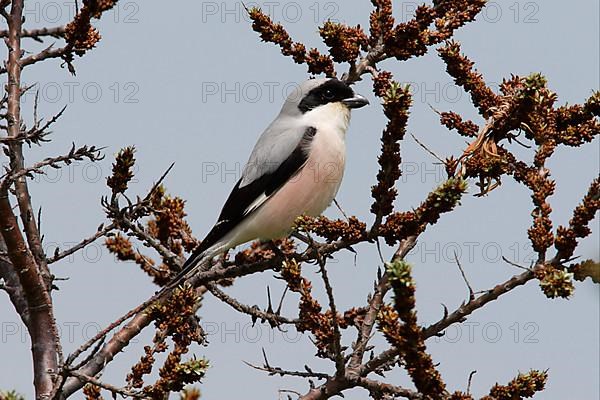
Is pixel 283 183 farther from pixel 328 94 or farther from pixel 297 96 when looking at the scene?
pixel 297 96

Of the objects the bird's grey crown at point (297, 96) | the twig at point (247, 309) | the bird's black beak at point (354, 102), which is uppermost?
the bird's grey crown at point (297, 96)

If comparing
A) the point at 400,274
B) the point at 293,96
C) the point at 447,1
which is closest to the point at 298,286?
the point at 400,274

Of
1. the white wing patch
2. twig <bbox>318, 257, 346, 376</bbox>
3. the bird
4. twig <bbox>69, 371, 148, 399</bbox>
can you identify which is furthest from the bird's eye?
twig <bbox>69, 371, 148, 399</bbox>

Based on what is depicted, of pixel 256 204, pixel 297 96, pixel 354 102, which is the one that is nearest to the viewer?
pixel 256 204

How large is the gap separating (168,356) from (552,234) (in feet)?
4.92

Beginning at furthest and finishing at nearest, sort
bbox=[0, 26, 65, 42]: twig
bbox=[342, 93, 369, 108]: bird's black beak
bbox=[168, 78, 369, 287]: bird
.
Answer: bbox=[342, 93, 369, 108]: bird's black beak
bbox=[168, 78, 369, 287]: bird
bbox=[0, 26, 65, 42]: twig

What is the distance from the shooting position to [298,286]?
12.2ft

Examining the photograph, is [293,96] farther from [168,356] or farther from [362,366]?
[168,356]

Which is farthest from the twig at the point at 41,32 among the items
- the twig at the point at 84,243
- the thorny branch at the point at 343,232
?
the twig at the point at 84,243

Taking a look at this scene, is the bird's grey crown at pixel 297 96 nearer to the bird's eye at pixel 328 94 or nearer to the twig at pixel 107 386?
the bird's eye at pixel 328 94

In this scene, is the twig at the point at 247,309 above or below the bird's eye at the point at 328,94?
below

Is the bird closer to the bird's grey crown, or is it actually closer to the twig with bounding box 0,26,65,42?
the bird's grey crown

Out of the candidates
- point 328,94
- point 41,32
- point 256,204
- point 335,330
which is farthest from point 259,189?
point 335,330

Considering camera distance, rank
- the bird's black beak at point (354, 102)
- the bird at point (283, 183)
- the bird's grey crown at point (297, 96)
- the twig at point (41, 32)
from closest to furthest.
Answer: the twig at point (41, 32) → the bird at point (283, 183) → the bird's black beak at point (354, 102) → the bird's grey crown at point (297, 96)
